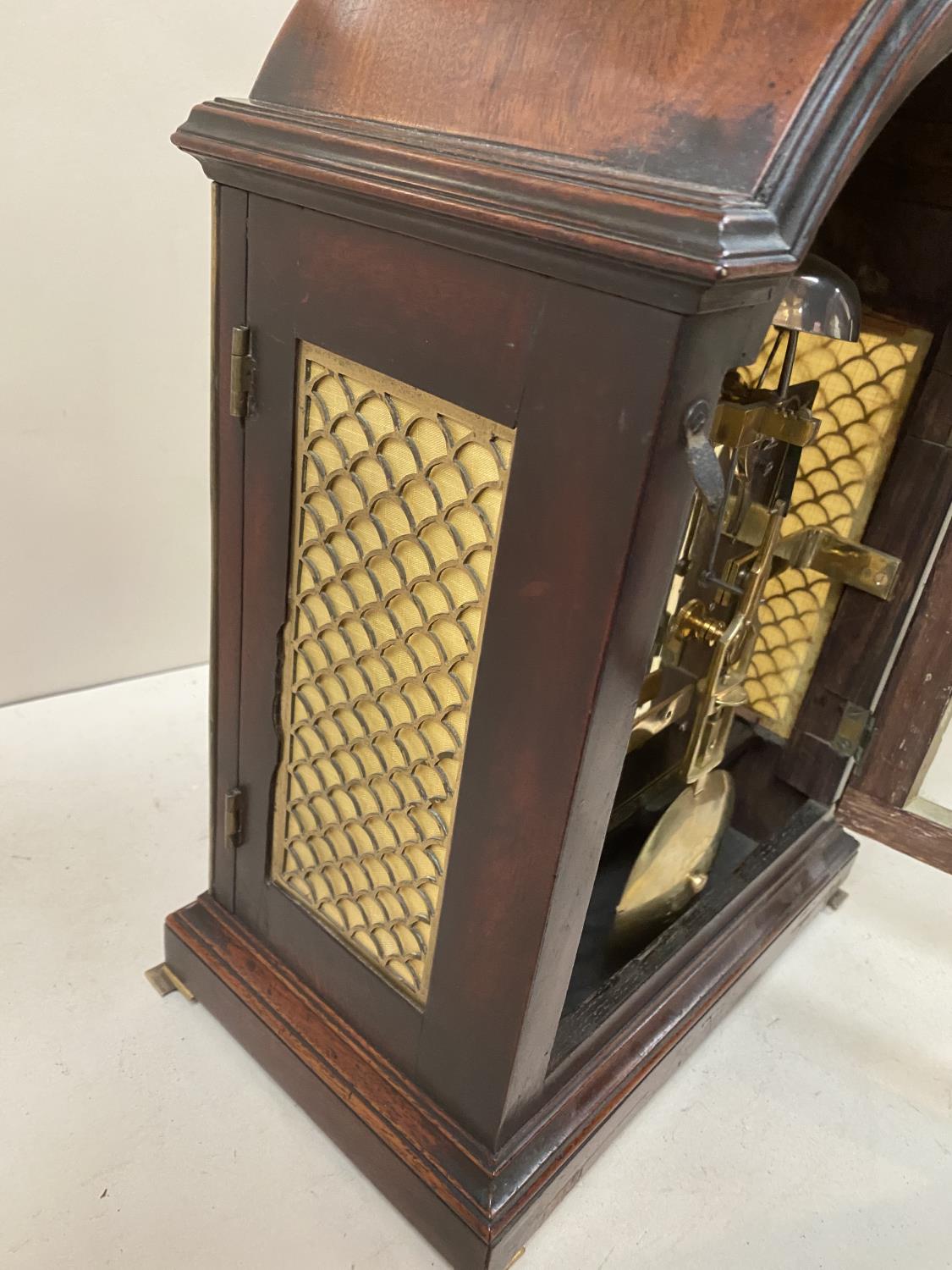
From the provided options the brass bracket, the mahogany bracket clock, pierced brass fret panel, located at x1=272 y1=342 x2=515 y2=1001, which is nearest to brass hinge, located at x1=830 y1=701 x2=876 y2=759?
the mahogany bracket clock

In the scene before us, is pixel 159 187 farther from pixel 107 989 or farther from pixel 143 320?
pixel 107 989

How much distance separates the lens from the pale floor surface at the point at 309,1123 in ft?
3.32

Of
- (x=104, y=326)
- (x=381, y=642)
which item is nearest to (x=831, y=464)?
(x=381, y=642)

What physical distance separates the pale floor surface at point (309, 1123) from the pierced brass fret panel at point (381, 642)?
268 millimetres

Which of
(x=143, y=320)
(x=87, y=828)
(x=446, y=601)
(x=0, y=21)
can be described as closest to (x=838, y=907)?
(x=446, y=601)

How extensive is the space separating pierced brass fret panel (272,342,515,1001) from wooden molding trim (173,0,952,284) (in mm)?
154

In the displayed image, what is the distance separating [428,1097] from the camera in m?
0.99

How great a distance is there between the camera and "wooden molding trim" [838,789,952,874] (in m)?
1.17

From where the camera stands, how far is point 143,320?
5.39 ft

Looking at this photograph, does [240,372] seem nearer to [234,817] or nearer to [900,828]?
[234,817]

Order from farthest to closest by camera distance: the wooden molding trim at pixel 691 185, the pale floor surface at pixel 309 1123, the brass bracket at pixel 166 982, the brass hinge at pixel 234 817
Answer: the brass bracket at pixel 166 982, the brass hinge at pixel 234 817, the pale floor surface at pixel 309 1123, the wooden molding trim at pixel 691 185

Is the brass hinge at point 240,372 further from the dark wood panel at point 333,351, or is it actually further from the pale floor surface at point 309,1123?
the pale floor surface at point 309,1123

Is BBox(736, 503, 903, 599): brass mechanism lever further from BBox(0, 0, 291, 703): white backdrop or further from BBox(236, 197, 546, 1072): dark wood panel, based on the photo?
BBox(0, 0, 291, 703): white backdrop

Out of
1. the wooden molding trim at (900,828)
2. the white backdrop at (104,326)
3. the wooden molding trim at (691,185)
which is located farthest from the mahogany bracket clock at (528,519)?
the white backdrop at (104,326)
